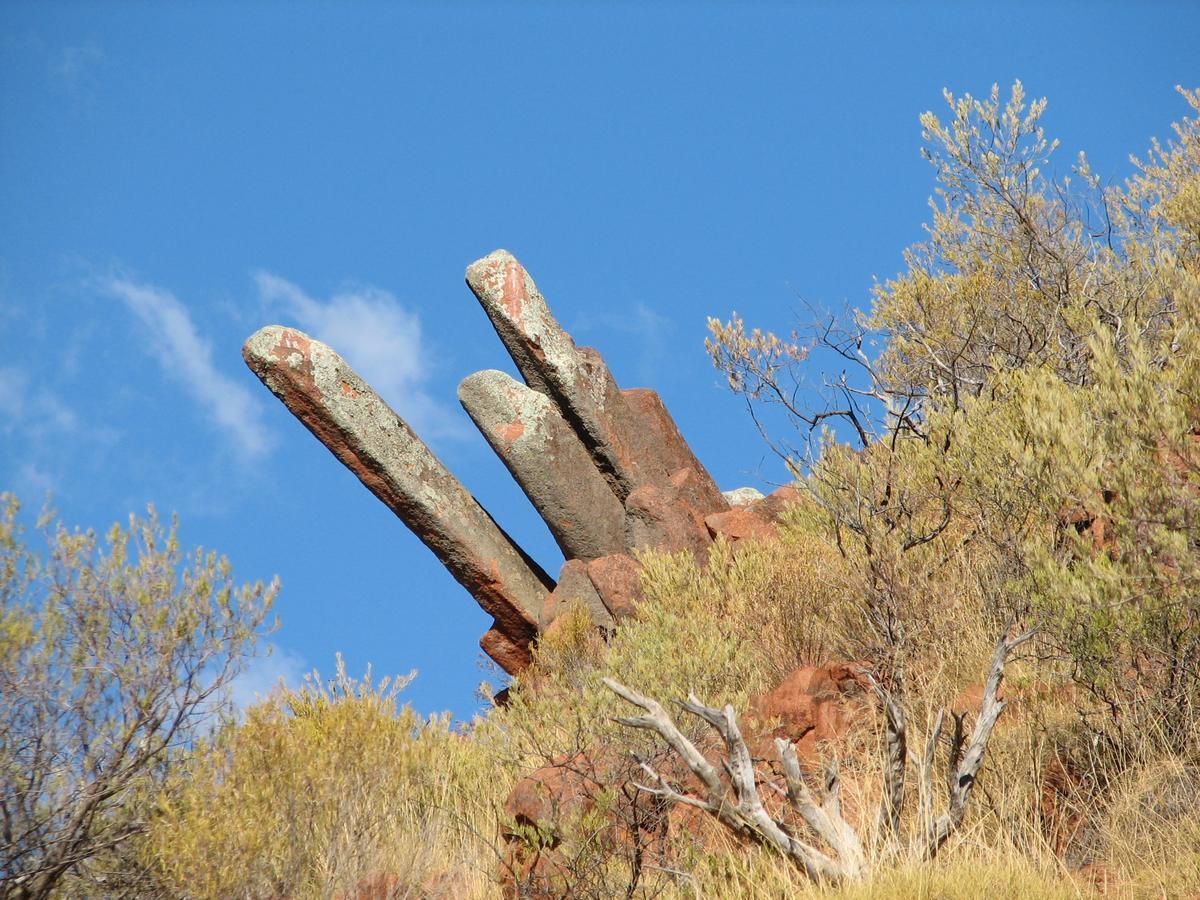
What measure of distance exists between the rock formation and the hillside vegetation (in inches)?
87.3

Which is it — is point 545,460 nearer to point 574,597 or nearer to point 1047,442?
point 574,597

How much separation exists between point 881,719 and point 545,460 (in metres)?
6.70

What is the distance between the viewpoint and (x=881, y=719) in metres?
9.48

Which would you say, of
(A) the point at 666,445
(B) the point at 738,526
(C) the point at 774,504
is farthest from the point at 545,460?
(C) the point at 774,504

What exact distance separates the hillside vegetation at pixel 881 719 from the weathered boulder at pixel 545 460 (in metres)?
2.79

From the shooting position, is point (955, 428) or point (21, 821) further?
point (955, 428)

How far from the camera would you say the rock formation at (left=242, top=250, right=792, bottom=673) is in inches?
570

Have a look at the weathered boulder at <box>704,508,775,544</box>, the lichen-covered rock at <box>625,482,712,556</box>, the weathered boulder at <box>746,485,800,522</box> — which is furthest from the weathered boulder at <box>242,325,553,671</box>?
the weathered boulder at <box>746,485,800,522</box>

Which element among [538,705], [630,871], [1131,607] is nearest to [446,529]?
[538,705]

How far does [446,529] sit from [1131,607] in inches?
339

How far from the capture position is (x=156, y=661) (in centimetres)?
914

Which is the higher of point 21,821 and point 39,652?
point 39,652

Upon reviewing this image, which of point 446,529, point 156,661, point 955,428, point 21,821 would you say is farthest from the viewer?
point 446,529

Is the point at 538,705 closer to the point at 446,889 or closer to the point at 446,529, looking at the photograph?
the point at 446,889
